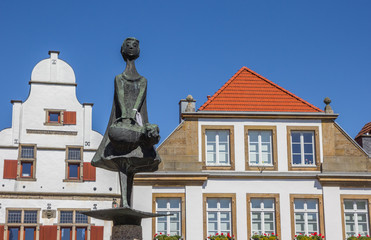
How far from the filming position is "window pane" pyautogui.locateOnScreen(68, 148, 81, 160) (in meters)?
27.8

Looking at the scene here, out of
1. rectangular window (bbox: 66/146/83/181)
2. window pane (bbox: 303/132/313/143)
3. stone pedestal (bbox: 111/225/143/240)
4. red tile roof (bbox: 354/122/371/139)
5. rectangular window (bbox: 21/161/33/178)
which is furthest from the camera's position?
red tile roof (bbox: 354/122/371/139)

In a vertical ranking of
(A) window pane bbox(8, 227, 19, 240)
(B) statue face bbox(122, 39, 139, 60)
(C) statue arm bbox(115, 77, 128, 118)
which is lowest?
(A) window pane bbox(8, 227, 19, 240)

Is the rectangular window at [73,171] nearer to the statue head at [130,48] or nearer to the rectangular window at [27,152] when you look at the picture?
the rectangular window at [27,152]

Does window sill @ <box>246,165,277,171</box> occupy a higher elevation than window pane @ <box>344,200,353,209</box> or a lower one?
higher

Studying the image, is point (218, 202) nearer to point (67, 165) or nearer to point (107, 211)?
point (67, 165)

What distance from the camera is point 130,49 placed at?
9.55m

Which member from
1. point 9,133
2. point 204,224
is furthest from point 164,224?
point 9,133

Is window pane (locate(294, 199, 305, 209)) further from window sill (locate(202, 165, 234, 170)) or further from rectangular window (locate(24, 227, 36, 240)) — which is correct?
rectangular window (locate(24, 227, 36, 240))

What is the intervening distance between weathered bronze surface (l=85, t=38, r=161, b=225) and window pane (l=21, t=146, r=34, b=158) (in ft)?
61.6

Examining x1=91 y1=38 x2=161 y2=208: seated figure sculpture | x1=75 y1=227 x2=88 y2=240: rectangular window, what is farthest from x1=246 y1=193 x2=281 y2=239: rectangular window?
x1=91 y1=38 x2=161 y2=208: seated figure sculpture

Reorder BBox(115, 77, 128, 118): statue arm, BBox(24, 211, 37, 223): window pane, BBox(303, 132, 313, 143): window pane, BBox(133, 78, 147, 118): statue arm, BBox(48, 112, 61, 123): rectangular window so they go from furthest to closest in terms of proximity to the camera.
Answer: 1. BBox(48, 112, 61, 123): rectangular window
2. BBox(24, 211, 37, 223): window pane
3. BBox(303, 132, 313, 143): window pane
4. BBox(133, 78, 147, 118): statue arm
5. BBox(115, 77, 128, 118): statue arm

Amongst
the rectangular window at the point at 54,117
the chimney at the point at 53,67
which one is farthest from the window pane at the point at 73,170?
the chimney at the point at 53,67

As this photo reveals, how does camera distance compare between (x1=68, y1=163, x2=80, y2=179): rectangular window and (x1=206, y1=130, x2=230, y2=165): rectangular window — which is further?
(x1=68, y1=163, x2=80, y2=179): rectangular window

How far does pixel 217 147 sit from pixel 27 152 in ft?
26.1
